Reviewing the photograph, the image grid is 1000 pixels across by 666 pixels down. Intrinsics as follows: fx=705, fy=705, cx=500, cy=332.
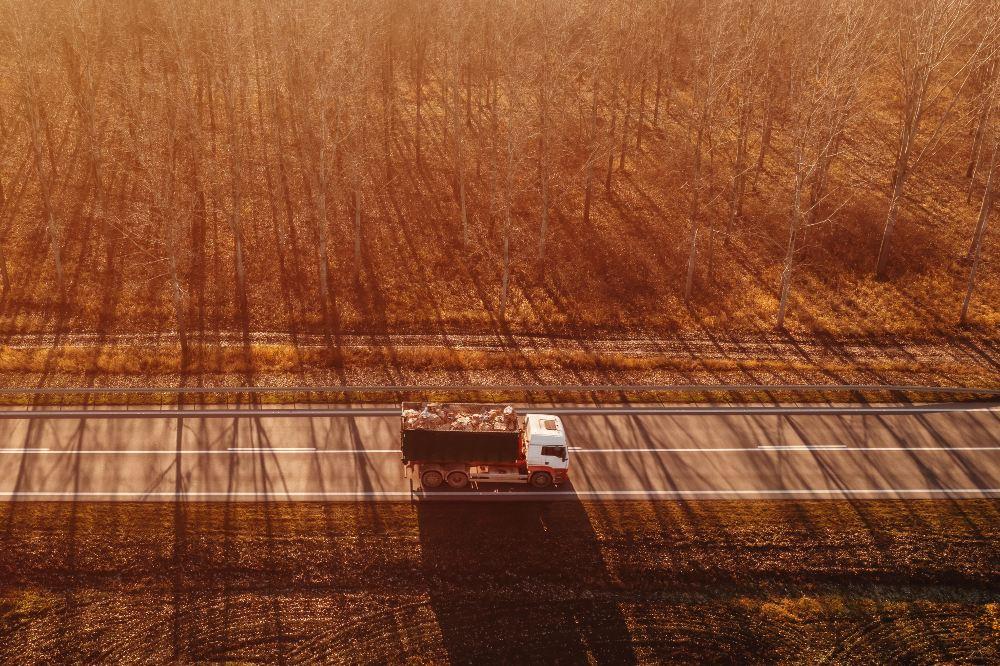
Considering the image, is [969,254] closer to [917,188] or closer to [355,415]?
[917,188]

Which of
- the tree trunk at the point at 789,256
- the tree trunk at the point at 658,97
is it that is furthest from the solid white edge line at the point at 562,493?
the tree trunk at the point at 658,97

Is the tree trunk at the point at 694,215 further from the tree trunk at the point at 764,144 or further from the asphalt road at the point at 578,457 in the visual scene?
the tree trunk at the point at 764,144

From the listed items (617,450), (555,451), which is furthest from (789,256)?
→ (555,451)

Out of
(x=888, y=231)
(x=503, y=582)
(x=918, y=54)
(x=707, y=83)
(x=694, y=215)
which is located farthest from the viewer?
(x=888, y=231)

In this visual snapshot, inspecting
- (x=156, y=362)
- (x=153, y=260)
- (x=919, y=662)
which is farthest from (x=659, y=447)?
(x=153, y=260)

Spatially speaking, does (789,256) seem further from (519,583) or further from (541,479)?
(519,583)

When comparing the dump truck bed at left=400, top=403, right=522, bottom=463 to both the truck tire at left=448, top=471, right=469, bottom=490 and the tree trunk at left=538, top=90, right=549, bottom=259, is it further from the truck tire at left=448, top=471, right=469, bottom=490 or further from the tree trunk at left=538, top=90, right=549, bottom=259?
the tree trunk at left=538, top=90, right=549, bottom=259

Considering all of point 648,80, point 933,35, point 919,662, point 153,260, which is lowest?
point 919,662
